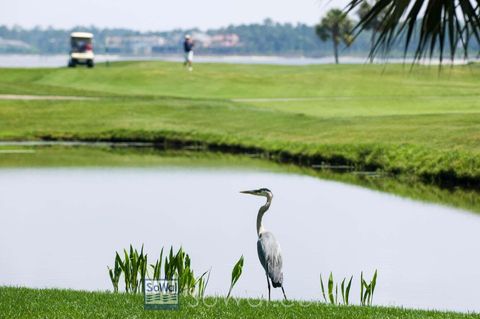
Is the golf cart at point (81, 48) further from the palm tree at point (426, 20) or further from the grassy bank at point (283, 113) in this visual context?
the palm tree at point (426, 20)

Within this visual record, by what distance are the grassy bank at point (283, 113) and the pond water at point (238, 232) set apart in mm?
3372

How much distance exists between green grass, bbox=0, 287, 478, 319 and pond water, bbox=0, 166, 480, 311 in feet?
11.5

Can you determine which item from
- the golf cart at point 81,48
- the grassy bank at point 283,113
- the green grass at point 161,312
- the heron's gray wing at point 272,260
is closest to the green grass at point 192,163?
the grassy bank at point 283,113

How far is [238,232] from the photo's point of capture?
23719 mm

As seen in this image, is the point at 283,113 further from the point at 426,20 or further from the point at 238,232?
the point at 426,20

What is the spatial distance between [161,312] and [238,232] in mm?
10586

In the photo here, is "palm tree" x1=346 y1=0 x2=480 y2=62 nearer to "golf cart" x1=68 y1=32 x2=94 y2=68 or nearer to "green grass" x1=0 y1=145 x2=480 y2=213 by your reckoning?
"green grass" x1=0 y1=145 x2=480 y2=213

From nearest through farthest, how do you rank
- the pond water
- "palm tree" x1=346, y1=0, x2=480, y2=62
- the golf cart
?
"palm tree" x1=346, y1=0, x2=480, y2=62, the pond water, the golf cart

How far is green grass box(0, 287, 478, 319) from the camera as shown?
43.0 ft

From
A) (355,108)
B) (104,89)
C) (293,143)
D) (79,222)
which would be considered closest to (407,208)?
(79,222)

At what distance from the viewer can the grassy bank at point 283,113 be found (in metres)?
37.0

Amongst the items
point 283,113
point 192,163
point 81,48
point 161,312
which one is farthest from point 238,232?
point 81,48

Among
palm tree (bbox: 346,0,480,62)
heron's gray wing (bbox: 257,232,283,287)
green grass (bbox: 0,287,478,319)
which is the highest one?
palm tree (bbox: 346,0,480,62)

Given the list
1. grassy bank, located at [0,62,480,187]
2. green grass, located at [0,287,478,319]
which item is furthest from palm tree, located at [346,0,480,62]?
grassy bank, located at [0,62,480,187]
